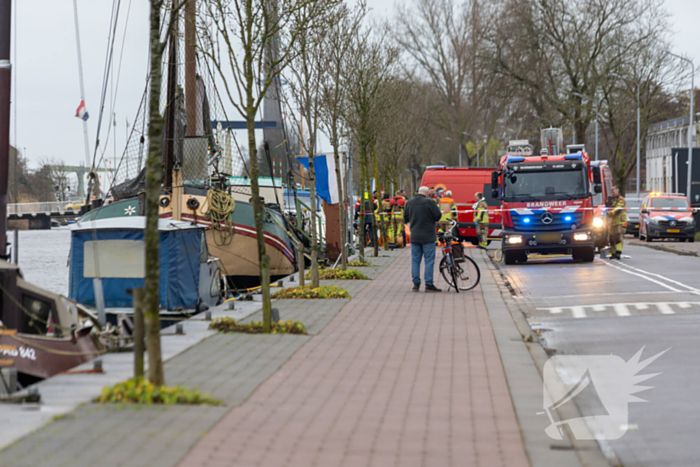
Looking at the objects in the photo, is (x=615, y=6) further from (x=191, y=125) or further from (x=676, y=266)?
(x=191, y=125)

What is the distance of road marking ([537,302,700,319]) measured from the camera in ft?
41.2

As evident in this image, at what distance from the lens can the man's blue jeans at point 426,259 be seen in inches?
610

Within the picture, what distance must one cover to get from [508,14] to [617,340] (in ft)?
135

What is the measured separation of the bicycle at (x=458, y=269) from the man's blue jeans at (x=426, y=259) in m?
0.25

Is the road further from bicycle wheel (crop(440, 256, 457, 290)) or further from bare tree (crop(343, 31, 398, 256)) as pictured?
bare tree (crop(343, 31, 398, 256))

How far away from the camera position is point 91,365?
8000 millimetres

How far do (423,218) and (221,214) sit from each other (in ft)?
22.1

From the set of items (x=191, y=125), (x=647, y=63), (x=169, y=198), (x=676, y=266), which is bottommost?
(x=676, y=266)

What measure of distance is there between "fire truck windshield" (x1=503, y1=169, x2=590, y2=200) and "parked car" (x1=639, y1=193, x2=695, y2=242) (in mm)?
13335

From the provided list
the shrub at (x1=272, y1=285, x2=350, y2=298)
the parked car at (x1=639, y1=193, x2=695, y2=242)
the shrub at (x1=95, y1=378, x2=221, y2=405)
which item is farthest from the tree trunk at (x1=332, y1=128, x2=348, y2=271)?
the parked car at (x1=639, y1=193, x2=695, y2=242)

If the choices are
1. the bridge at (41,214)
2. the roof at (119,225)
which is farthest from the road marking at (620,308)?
the bridge at (41,214)

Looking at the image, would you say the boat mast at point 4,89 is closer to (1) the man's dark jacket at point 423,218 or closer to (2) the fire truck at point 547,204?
(1) the man's dark jacket at point 423,218

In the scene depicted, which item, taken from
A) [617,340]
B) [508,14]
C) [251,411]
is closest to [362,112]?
[617,340]

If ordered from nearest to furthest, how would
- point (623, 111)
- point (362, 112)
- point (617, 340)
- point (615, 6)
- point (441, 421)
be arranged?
point (441, 421), point (617, 340), point (362, 112), point (615, 6), point (623, 111)
